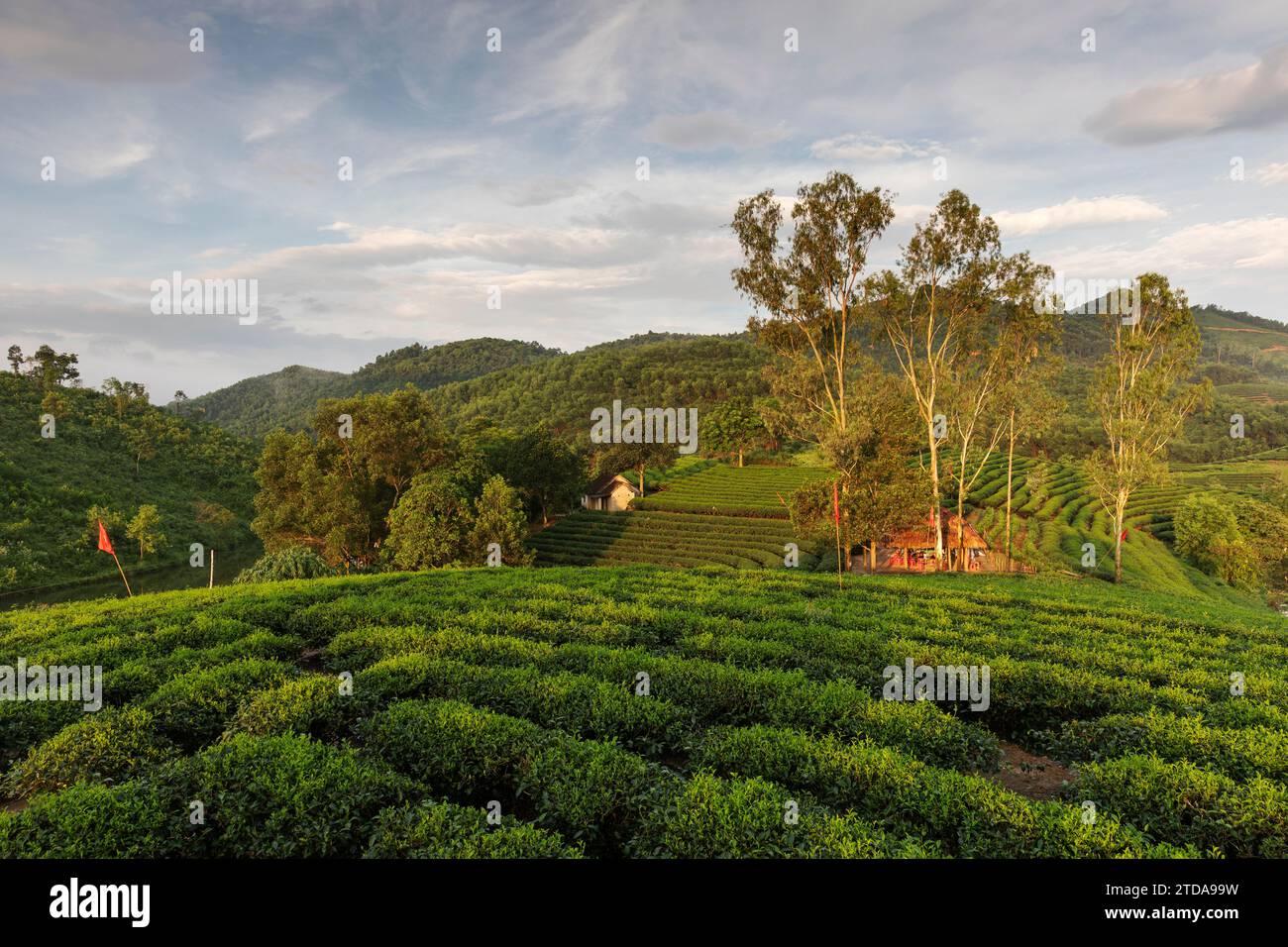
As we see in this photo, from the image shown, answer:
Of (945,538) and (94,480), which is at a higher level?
(94,480)

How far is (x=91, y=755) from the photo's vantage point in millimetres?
8055

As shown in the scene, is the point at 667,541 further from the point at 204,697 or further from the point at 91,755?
the point at 91,755

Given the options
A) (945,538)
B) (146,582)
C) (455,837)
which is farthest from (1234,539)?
(146,582)

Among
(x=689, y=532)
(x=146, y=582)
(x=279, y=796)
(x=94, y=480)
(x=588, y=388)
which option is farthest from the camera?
(x=588, y=388)

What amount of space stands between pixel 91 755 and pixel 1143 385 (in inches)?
1876

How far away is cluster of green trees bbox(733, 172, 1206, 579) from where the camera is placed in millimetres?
29438

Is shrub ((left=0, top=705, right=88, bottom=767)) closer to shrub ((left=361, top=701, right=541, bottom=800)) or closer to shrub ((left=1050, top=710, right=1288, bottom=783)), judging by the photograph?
shrub ((left=361, top=701, right=541, bottom=800))

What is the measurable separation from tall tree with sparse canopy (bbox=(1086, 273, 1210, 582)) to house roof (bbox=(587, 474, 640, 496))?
5221 cm

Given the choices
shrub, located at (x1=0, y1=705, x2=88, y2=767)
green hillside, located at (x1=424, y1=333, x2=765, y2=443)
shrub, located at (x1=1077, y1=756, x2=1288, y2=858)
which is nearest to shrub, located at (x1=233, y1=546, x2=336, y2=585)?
shrub, located at (x1=0, y1=705, x2=88, y2=767)

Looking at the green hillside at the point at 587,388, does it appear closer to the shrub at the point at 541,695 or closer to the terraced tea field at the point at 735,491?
the terraced tea field at the point at 735,491

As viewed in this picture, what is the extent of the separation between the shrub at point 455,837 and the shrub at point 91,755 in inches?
173

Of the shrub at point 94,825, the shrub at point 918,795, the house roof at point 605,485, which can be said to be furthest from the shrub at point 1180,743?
the house roof at point 605,485

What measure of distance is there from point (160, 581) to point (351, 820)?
57.9 meters

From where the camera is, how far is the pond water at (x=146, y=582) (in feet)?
141
